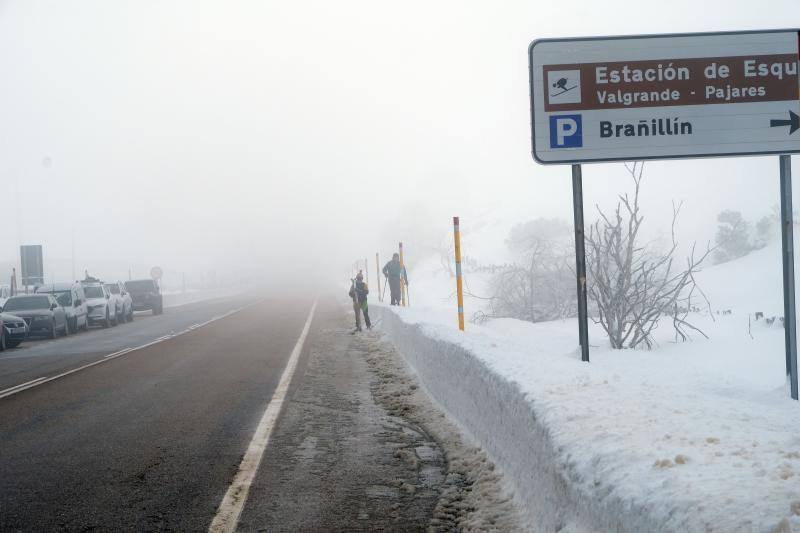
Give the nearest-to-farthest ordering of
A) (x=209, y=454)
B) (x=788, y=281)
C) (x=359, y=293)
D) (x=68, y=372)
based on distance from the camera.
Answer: (x=788, y=281) → (x=209, y=454) → (x=68, y=372) → (x=359, y=293)

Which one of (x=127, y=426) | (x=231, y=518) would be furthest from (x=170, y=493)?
(x=127, y=426)

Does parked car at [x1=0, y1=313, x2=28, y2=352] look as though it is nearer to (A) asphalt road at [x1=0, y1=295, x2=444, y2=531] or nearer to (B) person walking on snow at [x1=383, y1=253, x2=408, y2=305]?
(A) asphalt road at [x1=0, y1=295, x2=444, y2=531]

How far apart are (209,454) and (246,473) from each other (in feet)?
→ 2.52

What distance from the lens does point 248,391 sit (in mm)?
9320

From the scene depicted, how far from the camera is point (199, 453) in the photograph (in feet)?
19.7

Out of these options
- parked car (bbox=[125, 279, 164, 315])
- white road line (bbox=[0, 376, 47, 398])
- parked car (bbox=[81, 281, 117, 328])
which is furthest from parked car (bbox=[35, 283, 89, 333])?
white road line (bbox=[0, 376, 47, 398])

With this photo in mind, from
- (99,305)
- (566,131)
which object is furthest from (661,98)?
(99,305)

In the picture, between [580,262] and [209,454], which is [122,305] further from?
[580,262]

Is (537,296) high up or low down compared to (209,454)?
up

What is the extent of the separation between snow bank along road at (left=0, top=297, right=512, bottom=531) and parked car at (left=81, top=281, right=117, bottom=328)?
50.1ft

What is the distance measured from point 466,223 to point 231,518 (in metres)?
103

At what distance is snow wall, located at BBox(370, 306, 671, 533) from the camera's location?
2.84 m

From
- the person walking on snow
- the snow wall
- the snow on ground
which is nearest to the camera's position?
the snow on ground

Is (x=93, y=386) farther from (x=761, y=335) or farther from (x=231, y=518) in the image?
(x=761, y=335)
